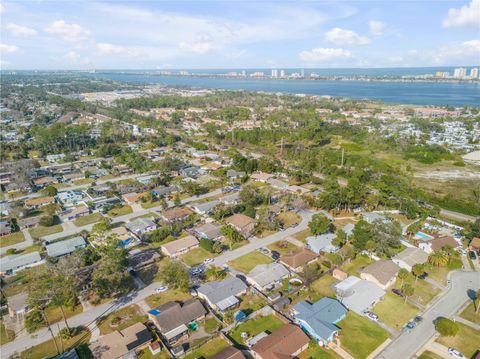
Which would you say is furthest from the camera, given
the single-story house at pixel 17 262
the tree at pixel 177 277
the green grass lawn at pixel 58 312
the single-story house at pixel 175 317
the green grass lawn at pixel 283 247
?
the green grass lawn at pixel 283 247

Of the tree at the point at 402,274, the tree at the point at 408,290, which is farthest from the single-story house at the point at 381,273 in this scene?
the tree at the point at 408,290

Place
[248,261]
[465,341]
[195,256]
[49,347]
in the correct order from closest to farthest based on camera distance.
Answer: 1. [49,347]
2. [465,341]
3. [248,261]
4. [195,256]

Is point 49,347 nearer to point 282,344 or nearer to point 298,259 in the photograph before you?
point 282,344

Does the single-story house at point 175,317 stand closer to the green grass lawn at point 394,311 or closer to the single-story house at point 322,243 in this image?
the green grass lawn at point 394,311

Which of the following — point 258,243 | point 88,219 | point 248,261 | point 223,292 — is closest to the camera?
point 223,292

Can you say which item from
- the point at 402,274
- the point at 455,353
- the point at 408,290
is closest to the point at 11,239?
the point at 408,290

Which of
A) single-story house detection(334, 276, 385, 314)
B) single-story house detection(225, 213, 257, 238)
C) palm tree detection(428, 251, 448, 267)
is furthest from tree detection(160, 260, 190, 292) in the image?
palm tree detection(428, 251, 448, 267)
